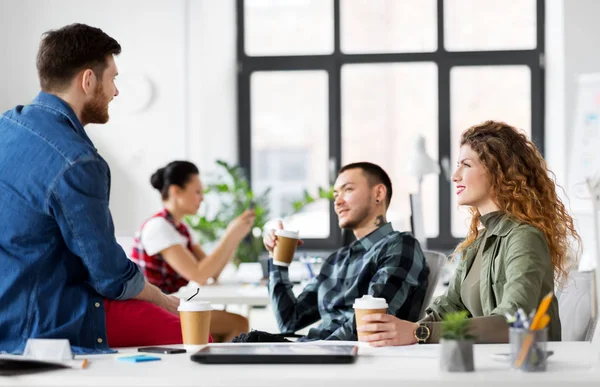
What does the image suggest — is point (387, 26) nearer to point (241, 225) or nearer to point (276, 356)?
point (241, 225)

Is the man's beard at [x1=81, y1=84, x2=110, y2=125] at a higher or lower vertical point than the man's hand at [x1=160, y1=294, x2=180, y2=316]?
higher

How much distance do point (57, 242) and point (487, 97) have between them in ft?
15.8

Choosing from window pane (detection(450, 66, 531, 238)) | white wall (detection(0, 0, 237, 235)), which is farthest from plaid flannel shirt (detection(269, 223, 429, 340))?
window pane (detection(450, 66, 531, 238))

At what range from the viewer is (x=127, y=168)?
19.7 feet

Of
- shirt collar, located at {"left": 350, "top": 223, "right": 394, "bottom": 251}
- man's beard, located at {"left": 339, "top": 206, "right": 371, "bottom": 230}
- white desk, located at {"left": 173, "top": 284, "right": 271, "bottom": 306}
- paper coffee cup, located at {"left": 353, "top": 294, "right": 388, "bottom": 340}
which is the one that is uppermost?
man's beard, located at {"left": 339, "top": 206, "right": 371, "bottom": 230}

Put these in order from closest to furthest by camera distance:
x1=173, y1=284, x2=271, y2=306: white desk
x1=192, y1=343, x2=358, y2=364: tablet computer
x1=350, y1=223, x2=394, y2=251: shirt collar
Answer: x1=192, y1=343, x2=358, y2=364: tablet computer < x1=350, y1=223, x2=394, y2=251: shirt collar < x1=173, y1=284, x2=271, y2=306: white desk

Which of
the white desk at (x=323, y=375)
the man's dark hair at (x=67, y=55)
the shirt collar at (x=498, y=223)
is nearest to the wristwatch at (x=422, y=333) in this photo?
the white desk at (x=323, y=375)

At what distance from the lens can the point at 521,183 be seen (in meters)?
2.50

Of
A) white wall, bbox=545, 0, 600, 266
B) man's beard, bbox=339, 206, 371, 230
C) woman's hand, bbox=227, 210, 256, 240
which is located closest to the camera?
man's beard, bbox=339, 206, 371, 230

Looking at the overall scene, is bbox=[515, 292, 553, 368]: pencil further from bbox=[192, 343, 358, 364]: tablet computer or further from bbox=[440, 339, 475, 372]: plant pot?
bbox=[192, 343, 358, 364]: tablet computer

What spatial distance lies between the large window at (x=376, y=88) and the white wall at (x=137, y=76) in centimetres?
60

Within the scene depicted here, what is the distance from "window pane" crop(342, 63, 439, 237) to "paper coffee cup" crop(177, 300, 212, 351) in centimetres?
434

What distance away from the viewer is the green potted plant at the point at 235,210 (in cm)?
535

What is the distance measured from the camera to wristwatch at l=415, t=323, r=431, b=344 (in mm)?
2107
